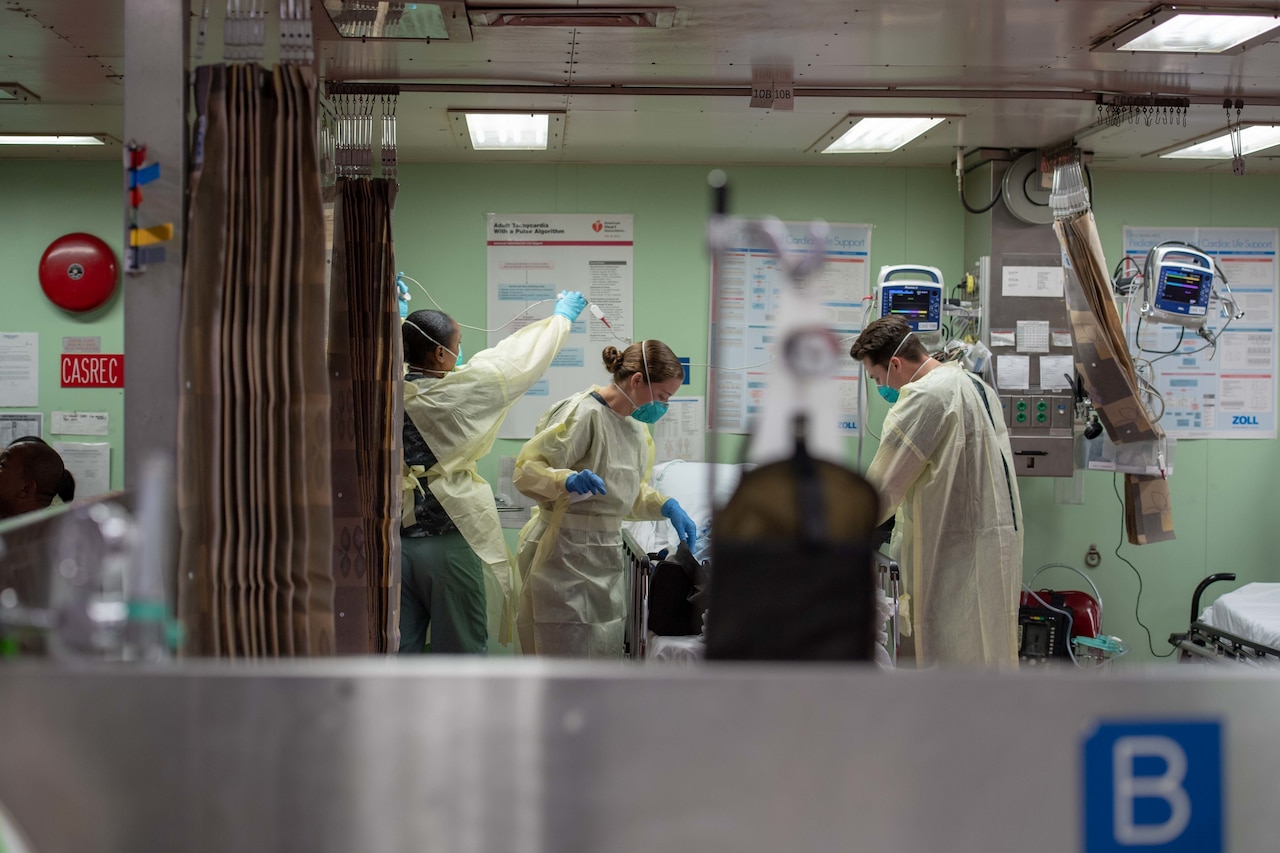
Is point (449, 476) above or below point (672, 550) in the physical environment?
above

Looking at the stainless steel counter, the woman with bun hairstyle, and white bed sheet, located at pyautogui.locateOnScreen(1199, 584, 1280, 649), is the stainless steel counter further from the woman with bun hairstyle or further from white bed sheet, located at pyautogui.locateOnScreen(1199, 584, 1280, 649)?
white bed sheet, located at pyautogui.locateOnScreen(1199, 584, 1280, 649)

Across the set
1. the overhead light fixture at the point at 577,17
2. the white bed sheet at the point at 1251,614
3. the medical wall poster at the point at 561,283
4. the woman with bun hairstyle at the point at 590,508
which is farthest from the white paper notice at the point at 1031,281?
the overhead light fixture at the point at 577,17

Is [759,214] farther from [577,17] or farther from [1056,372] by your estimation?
[577,17]

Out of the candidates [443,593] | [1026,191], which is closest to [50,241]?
[443,593]

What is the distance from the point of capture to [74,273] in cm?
481

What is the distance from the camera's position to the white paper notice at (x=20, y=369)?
191 inches

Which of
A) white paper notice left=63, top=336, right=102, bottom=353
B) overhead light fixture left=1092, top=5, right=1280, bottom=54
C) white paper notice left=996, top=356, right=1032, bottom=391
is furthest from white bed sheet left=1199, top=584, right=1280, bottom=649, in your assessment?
white paper notice left=63, top=336, right=102, bottom=353

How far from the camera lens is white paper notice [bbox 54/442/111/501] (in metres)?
4.87

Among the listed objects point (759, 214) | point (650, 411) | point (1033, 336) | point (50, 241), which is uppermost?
point (759, 214)

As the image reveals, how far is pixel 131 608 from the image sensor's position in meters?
0.94

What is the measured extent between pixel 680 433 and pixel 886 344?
168 centimetres

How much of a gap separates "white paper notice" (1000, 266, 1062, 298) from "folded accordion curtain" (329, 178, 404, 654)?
3.19 meters

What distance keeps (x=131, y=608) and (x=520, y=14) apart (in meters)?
2.40

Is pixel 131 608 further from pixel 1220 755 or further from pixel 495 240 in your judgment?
pixel 495 240
